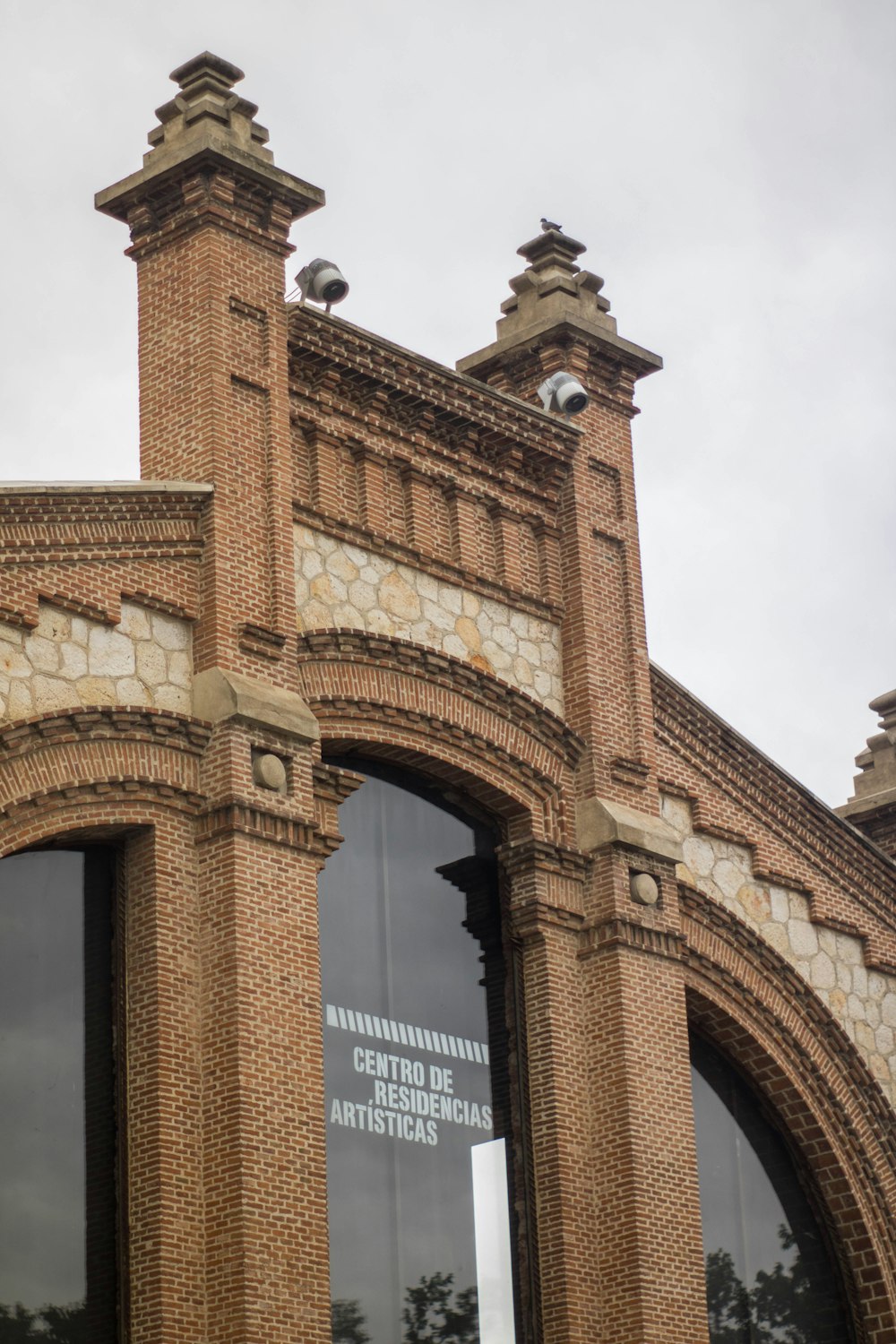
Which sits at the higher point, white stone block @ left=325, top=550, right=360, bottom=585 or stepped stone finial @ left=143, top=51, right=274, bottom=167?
stepped stone finial @ left=143, top=51, right=274, bottom=167

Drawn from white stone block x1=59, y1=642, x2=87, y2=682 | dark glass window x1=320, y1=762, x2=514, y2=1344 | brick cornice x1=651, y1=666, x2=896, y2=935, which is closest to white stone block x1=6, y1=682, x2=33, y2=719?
white stone block x1=59, y1=642, x2=87, y2=682

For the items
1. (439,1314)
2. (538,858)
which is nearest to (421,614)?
(538,858)

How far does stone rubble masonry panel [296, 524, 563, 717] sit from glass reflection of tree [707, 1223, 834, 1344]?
6.09 meters

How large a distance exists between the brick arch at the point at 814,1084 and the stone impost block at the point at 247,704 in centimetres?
599

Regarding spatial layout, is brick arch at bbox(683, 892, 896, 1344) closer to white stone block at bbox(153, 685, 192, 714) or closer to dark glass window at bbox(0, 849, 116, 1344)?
white stone block at bbox(153, 685, 192, 714)

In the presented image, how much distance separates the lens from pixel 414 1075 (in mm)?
20359

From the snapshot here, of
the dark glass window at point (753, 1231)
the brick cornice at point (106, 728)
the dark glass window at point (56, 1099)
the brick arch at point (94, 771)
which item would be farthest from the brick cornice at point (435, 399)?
the dark glass window at point (753, 1231)

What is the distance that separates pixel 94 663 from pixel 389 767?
3765mm

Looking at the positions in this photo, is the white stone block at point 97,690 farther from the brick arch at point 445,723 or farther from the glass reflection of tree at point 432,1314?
the glass reflection of tree at point 432,1314

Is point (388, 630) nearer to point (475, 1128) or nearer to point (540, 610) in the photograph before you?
point (540, 610)

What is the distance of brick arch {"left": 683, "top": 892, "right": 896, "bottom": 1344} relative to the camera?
77.7 feet

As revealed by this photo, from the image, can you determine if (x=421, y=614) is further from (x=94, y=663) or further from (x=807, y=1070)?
(x=807, y=1070)

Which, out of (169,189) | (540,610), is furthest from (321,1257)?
(169,189)

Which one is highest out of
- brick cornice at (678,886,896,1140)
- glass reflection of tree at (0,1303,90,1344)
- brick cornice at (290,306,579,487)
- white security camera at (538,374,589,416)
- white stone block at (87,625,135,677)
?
white security camera at (538,374,589,416)
